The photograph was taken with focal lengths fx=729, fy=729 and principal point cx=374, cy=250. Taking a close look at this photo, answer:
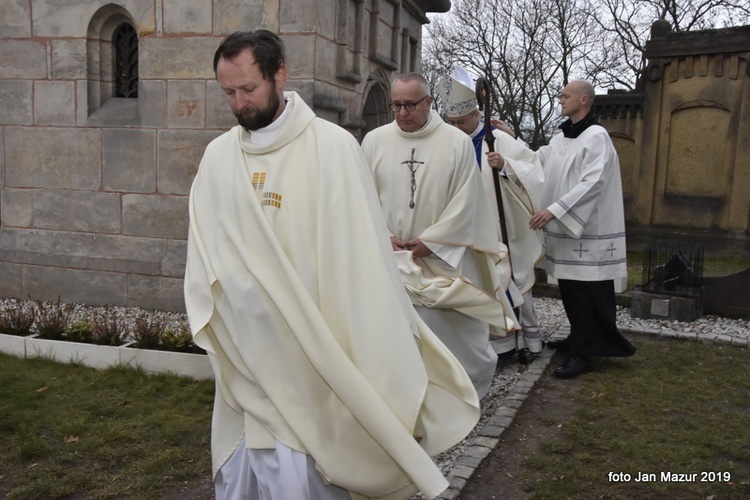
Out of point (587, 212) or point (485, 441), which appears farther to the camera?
point (587, 212)

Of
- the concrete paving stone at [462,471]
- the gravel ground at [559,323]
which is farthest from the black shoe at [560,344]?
the concrete paving stone at [462,471]

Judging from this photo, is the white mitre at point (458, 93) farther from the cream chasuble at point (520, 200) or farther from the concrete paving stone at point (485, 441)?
the concrete paving stone at point (485, 441)

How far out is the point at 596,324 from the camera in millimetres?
5719

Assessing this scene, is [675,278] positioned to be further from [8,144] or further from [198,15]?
[8,144]

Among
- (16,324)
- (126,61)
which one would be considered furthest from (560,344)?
(126,61)

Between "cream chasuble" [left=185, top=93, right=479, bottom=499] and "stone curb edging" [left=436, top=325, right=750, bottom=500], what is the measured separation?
1.34 m

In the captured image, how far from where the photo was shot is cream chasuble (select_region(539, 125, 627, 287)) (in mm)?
5582

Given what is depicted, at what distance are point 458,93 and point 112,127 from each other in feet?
11.9

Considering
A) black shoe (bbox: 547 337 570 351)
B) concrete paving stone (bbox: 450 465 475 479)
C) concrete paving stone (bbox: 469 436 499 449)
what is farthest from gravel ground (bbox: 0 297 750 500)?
concrete paving stone (bbox: 450 465 475 479)

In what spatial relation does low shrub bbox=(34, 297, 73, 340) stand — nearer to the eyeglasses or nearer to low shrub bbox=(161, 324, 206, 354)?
low shrub bbox=(161, 324, 206, 354)

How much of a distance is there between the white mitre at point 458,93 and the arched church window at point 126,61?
11.7 feet

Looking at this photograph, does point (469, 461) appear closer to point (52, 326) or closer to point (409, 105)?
point (409, 105)

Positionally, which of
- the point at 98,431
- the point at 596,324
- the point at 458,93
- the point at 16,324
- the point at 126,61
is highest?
the point at 126,61

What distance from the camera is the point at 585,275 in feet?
18.7
